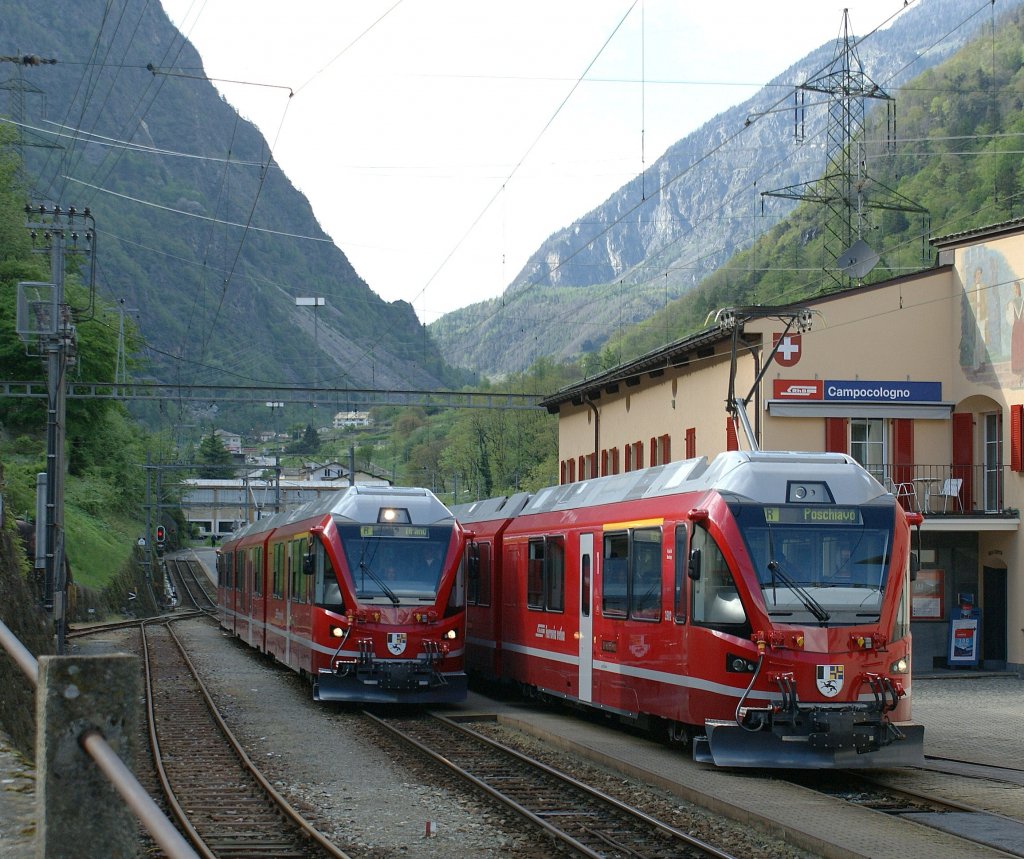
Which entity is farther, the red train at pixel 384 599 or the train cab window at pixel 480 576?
the train cab window at pixel 480 576

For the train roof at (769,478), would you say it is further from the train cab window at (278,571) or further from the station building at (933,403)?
the station building at (933,403)

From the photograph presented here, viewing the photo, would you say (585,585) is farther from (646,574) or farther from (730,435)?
(730,435)

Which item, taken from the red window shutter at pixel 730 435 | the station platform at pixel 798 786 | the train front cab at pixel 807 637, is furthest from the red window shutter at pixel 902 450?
the train front cab at pixel 807 637

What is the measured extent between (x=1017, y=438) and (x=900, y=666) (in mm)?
18515

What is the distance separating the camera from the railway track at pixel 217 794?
35.6ft

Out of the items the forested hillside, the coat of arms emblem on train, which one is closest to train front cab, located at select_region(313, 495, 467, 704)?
the coat of arms emblem on train

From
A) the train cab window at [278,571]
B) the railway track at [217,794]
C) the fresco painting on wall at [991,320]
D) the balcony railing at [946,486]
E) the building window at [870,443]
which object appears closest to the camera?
the railway track at [217,794]

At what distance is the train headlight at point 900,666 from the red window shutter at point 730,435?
57.8 ft

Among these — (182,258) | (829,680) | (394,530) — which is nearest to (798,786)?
(829,680)

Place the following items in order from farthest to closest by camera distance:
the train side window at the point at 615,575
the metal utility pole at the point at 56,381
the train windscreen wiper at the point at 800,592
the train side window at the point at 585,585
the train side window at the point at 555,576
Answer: the metal utility pole at the point at 56,381 < the train side window at the point at 555,576 < the train side window at the point at 585,585 < the train side window at the point at 615,575 < the train windscreen wiper at the point at 800,592

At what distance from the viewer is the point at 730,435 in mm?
32469

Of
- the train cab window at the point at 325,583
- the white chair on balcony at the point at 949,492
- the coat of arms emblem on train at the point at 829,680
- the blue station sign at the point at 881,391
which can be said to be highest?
the blue station sign at the point at 881,391

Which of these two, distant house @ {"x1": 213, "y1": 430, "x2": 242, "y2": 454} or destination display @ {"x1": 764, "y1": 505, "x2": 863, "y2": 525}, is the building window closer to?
destination display @ {"x1": 764, "y1": 505, "x2": 863, "y2": 525}

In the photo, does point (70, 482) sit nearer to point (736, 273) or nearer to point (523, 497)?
point (736, 273)
